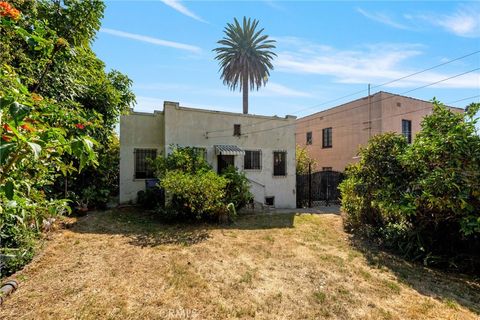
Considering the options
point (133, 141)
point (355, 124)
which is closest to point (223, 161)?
point (133, 141)

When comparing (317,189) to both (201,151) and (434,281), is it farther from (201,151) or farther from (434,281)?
(434,281)

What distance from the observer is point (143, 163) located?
38.3 feet

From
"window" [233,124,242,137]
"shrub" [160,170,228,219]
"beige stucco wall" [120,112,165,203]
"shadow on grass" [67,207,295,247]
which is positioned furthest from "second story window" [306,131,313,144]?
"shrub" [160,170,228,219]

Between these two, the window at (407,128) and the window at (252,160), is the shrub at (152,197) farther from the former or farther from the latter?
the window at (407,128)

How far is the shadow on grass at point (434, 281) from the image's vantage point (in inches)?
170

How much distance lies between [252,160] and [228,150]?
1.85m

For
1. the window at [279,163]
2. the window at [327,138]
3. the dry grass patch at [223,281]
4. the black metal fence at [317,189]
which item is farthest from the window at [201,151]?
the window at [327,138]

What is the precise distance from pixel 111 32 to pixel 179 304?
22.6 feet

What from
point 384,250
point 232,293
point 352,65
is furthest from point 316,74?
point 232,293

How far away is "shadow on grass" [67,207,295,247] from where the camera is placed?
7074 mm

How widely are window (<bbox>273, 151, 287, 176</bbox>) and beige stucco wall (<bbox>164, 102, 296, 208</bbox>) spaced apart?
0.22m

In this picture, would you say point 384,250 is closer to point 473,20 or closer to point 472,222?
point 472,222

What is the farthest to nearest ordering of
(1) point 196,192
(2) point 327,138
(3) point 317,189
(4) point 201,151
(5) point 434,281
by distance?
(2) point 327,138, (3) point 317,189, (4) point 201,151, (1) point 196,192, (5) point 434,281

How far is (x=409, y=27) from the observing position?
7070mm
